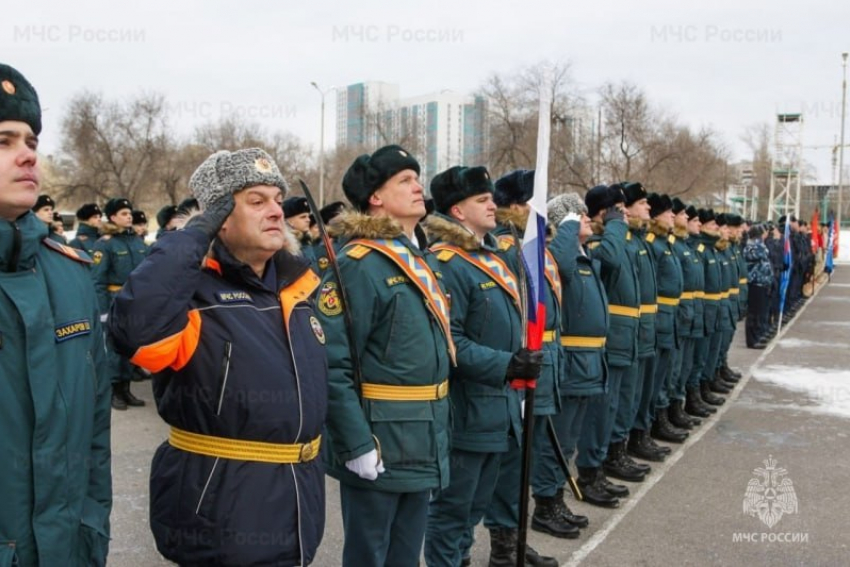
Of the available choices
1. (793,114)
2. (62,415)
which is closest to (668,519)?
(62,415)

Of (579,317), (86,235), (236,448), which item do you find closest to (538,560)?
(579,317)

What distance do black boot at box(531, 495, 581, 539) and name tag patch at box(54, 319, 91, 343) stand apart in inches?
140

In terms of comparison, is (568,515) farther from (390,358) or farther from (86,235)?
(86,235)

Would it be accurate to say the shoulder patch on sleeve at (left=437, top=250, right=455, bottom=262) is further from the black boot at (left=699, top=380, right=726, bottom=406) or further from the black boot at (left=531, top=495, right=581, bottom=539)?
the black boot at (left=699, top=380, right=726, bottom=406)

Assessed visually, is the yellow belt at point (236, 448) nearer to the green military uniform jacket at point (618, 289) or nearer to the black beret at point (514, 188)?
the black beret at point (514, 188)

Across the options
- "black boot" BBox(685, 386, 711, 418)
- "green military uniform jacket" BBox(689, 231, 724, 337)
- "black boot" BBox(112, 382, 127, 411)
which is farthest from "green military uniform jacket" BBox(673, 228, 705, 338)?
"black boot" BBox(112, 382, 127, 411)

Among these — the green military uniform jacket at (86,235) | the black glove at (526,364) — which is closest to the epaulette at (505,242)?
the black glove at (526,364)

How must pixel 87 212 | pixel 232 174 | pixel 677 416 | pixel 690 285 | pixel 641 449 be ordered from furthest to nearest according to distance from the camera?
pixel 87 212 < pixel 690 285 < pixel 677 416 < pixel 641 449 < pixel 232 174

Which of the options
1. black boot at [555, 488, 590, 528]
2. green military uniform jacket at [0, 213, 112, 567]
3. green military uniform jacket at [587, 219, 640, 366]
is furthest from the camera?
green military uniform jacket at [587, 219, 640, 366]

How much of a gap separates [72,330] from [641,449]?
5605 millimetres

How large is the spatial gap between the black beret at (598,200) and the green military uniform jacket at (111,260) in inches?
203

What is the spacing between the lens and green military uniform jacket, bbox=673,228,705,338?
25.6ft

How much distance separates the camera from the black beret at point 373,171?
3555 millimetres

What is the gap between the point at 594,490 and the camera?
5.65 meters
